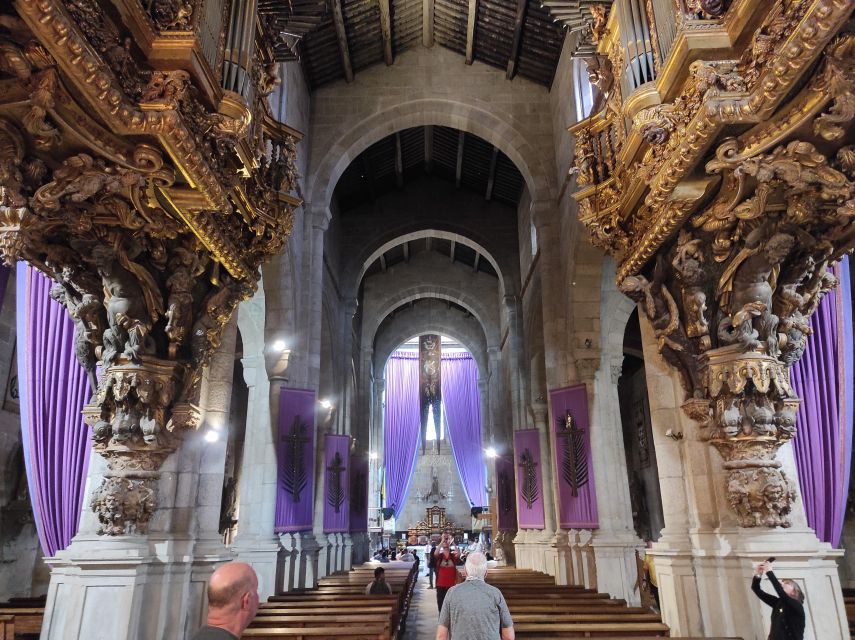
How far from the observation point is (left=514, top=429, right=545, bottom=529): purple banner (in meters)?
12.7

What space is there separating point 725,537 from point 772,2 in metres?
4.01

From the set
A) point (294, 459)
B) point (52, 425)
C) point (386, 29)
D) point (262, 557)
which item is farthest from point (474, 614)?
point (386, 29)

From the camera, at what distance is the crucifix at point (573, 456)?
9711mm

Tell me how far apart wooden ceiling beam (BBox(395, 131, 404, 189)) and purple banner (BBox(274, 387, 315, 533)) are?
27.5 feet

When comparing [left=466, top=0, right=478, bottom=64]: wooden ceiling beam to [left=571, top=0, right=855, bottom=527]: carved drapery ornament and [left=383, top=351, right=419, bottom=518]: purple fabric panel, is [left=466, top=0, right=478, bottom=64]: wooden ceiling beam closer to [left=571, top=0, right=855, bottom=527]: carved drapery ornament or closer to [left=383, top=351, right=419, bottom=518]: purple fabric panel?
[left=571, top=0, right=855, bottom=527]: carved drapery ornament

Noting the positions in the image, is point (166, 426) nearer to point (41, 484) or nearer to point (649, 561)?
point (41, 484)

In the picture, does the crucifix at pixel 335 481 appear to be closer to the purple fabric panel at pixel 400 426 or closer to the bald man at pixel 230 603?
the bald man at pixel 230 603

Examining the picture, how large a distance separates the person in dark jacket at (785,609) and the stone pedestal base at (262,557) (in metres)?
6.91

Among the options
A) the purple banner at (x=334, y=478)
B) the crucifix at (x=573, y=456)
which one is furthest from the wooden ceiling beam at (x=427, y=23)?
the purple banner at (x=334, y=478)

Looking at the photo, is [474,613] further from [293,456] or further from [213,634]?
[293,456]

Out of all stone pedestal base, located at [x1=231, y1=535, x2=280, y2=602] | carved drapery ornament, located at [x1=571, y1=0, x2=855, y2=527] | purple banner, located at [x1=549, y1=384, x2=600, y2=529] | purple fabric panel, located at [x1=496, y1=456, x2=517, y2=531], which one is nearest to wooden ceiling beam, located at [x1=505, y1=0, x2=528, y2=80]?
carved drapery ornament, located at [x1=571, y1=0, x2=855, y2=527]

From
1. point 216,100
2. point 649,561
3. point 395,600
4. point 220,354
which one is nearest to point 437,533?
point 649,561

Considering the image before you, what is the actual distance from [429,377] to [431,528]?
22.3 feet

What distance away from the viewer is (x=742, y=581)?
4863 mm
